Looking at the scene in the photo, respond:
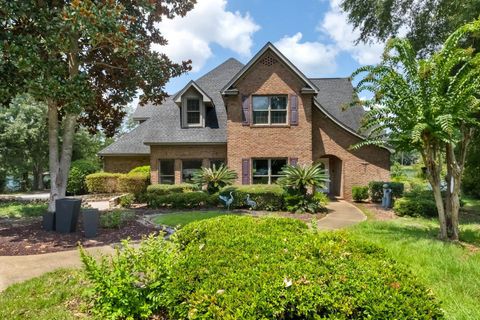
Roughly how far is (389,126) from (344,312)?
23.5 feet

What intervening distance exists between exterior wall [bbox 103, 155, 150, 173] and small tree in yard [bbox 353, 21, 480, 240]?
50.7ft

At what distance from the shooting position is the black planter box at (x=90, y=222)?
26.7 ft

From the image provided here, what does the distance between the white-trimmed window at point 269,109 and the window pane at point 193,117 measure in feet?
12.1

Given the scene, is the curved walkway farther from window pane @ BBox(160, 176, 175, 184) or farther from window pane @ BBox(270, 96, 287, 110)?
window pane @ BBox(270, 96, 287, 110)

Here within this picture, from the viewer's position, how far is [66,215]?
8523 mm

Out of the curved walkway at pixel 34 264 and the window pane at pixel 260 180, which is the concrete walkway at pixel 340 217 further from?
the curved walkway at pixel 34 264

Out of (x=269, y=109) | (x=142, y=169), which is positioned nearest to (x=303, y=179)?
(x=269, y=109)

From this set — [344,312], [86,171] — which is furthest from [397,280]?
[86,171]

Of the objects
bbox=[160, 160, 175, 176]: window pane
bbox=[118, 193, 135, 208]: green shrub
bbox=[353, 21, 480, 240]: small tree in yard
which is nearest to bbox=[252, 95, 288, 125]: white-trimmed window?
bbox=[160, 160, 175, 176]: window pane

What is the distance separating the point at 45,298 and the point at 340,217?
10191 mm

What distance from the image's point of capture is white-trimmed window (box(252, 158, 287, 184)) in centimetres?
1769

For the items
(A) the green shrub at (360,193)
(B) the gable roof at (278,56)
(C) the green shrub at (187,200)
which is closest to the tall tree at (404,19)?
(B) the gable roof at (278,56)

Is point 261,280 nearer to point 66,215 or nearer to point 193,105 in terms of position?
point 66,215

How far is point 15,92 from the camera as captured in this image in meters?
8.90
